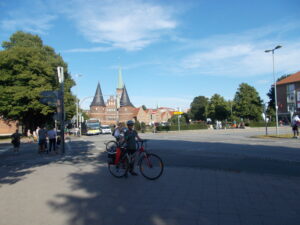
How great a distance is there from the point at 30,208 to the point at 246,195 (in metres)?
4.07

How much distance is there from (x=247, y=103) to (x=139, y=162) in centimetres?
7613

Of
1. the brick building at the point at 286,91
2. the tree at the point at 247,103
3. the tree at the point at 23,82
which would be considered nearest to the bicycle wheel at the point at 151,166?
the tree at the point at 23,82

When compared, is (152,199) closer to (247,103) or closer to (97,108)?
(247,103)

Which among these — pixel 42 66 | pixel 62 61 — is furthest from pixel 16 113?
pixel 62 61

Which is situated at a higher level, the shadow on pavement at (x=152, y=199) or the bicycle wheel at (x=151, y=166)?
the bicycle wheel at (x=151, y=166)

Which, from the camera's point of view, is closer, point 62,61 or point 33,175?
point 33,175

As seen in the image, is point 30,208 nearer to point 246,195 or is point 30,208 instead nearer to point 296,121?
point 246,195

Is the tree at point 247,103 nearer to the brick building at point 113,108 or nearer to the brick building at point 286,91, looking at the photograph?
the brick building at point 286,91

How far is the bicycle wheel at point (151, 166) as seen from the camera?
7387 mm

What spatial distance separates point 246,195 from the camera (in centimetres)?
569

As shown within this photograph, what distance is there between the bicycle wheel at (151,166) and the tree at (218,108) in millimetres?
78260

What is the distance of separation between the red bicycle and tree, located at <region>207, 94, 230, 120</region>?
77996mm

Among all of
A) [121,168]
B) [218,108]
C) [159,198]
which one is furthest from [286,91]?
[159,198]

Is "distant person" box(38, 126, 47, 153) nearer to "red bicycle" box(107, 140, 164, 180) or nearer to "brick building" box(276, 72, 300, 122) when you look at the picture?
"red bicycle" box(107, 140, 164, 180)
